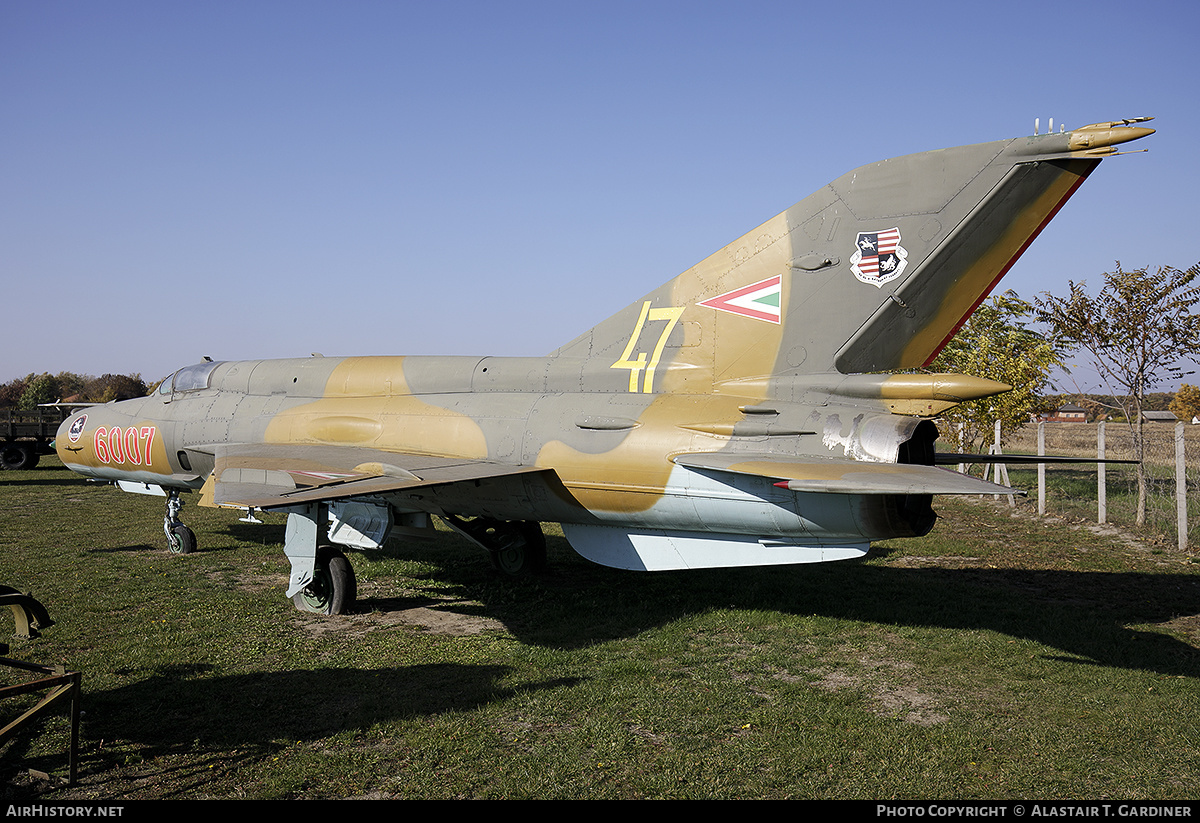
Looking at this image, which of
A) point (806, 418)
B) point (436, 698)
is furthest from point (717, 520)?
point (436, 698)

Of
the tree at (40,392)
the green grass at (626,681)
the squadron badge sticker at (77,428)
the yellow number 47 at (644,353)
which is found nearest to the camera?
the green grass at (626,681)

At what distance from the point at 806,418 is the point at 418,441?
492 cm

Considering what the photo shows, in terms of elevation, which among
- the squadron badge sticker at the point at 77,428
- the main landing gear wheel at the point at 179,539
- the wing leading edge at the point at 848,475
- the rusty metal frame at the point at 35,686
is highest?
the squadron badge sticker at the point at 77,428

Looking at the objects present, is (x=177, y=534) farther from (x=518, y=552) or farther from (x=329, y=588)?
(x=518, y=552)

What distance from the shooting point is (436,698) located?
652 cm

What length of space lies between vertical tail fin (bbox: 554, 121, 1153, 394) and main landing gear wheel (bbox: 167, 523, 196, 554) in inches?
341

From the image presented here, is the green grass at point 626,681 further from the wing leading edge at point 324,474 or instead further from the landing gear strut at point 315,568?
the wing leading edge at point 324,474

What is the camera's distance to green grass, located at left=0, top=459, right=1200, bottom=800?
16.8ft

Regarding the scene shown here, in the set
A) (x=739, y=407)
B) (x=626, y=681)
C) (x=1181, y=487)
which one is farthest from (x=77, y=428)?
(x=1181, y=487)

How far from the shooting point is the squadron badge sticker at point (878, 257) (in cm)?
743

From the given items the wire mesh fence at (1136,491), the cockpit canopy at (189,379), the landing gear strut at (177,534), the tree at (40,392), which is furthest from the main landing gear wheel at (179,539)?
the tree at (40,392)

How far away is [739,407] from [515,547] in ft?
16.3

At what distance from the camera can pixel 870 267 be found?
297 inches

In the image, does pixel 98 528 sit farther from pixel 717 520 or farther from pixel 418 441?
pixel 717 520
